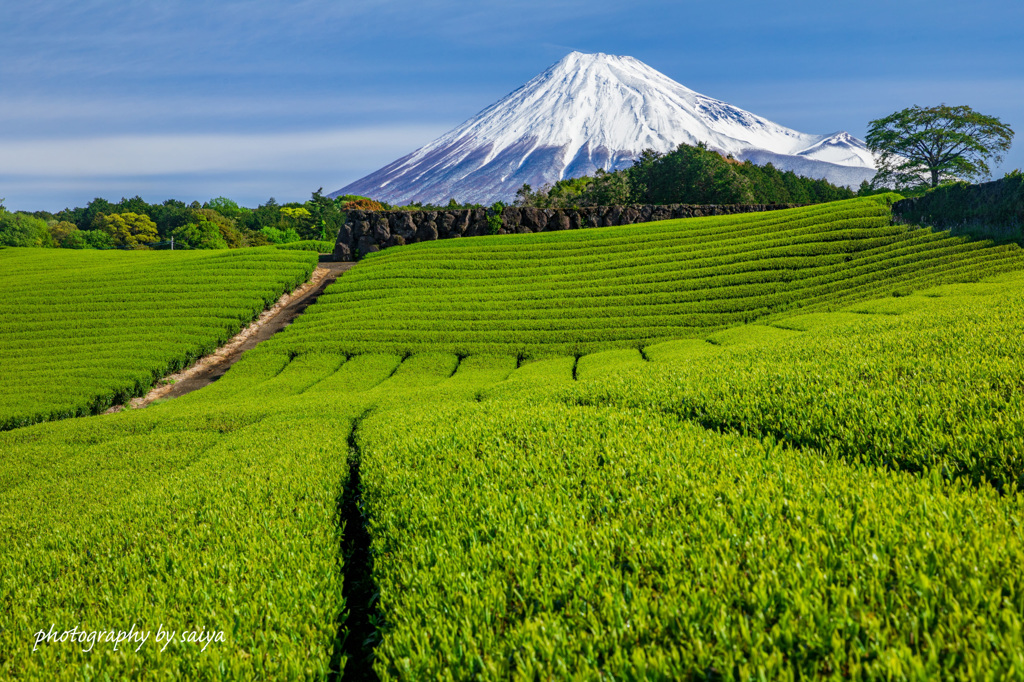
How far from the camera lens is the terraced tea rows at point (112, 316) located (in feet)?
62.3

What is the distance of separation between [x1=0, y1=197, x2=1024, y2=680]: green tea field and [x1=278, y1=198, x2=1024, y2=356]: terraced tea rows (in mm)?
9206

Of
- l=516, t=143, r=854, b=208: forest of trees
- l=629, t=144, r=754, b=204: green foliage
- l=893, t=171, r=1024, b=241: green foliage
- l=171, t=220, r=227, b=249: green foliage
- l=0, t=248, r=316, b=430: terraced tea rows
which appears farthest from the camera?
l=171, t=220, r=227, b=249: green foliage

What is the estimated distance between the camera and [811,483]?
4.54 meters

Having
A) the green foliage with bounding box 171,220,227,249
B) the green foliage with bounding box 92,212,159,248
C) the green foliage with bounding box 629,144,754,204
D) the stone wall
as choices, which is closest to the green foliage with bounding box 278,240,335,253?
the stone wall

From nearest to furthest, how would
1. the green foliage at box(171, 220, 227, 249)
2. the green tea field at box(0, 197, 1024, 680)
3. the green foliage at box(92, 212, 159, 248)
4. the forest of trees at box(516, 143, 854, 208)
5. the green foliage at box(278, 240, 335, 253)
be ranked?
1. the green tea field at box(0, 197, 1024, 680)
2. the green foliage at box(278, 240, 335, 253)
3. the forest of trees at box(516, 143, 854, 208)
4. the green foliage at box(171, 220, 227, 249)
5. the green foliage at box(92, 212, 159, 248)

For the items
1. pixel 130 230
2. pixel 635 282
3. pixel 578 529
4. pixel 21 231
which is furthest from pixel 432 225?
pixel 130 230

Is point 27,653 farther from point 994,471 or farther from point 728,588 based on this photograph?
point 994,471

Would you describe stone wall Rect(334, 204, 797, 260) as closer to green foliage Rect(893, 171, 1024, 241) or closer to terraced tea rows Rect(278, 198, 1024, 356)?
terraced tea rows Rect(278, 198, 1024, 356)

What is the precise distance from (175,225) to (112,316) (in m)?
93.7

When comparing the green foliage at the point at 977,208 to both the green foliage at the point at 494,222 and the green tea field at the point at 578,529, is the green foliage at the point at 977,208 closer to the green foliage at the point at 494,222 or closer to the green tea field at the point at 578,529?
the green tea field at the point at 578,529

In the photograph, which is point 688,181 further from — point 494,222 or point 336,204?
point 336,204

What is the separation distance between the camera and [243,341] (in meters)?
27.3

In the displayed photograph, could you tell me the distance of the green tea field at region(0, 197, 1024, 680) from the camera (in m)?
2.87

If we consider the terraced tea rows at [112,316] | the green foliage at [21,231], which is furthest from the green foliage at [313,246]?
the green foliage at [21,231]
